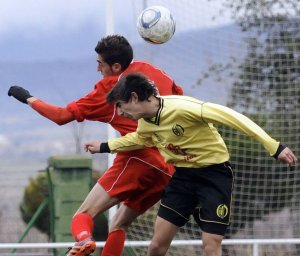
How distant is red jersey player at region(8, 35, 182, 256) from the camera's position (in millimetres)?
7152

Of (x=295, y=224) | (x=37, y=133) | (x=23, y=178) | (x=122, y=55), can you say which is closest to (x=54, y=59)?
(x=37, y=133)

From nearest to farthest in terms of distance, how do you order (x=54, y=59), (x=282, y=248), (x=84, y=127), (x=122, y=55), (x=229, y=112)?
(x=229, y=112), (x=122, y=55), (x=282, y=248), (x=84, y=127), (x=54, y=59)

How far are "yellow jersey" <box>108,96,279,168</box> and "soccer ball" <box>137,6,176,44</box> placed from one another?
71 cm

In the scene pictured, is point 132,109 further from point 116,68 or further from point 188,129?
point 116,68

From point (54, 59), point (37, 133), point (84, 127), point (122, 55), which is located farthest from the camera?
point (54, 59)

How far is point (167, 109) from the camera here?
6660 mm

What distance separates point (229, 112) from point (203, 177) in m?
0.49

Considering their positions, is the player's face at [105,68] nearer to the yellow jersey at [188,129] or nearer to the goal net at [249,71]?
the yellow jersey at [188,129]

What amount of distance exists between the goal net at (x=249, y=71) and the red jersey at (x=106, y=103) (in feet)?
9.68

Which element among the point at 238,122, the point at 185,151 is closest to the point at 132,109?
the point at 185,151

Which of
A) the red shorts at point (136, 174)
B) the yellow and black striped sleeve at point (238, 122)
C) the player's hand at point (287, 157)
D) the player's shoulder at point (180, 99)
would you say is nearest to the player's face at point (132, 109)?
the player's shoulder at point (180, 99)

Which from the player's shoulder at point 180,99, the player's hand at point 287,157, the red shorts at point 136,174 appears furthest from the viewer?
the red shorts at point 136,174

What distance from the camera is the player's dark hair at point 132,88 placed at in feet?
21.9

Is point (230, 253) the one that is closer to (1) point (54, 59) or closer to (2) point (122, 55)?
(2) point (122, 55)
